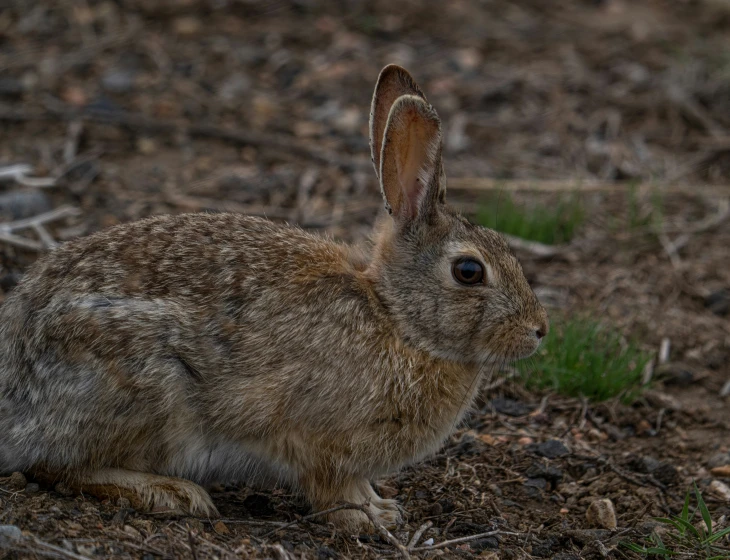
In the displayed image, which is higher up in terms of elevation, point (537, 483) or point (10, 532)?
point (10, 532)

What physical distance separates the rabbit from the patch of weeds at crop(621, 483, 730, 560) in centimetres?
103

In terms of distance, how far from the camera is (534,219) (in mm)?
8148

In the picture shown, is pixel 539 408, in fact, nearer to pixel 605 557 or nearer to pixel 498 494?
pixel 498 494

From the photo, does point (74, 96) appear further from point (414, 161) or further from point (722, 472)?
point (722, 472)

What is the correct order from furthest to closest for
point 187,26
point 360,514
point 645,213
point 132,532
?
point 187,26
point 645,213
point 360,514
point 132,532

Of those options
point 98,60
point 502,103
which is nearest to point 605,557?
point 502,103

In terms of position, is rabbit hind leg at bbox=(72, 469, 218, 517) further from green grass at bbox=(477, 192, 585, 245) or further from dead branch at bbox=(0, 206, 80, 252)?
green grass at bbox=(477, 192, 585, 245)

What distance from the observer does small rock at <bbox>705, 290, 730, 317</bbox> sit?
25.6 ft

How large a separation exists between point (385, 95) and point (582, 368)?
2.20 m

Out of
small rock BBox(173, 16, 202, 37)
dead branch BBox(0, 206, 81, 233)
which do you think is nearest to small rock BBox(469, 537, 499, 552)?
dead branch BBox(0, 206, 81, 233)

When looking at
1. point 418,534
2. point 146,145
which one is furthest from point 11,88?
point 418,534

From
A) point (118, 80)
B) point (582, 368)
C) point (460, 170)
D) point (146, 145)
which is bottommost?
point (582, 368)

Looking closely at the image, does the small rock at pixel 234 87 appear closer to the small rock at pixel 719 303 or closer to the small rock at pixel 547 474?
the small rock at pixel 719 303

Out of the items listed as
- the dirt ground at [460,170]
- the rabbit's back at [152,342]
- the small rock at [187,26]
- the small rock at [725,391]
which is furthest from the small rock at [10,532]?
the small rock at [187,26]
